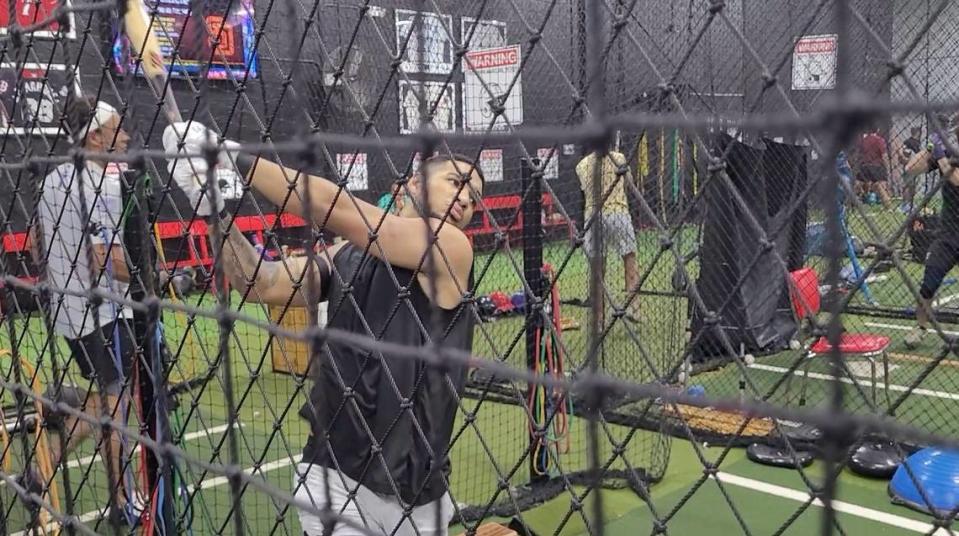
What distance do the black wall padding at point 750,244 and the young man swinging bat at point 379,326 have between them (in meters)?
2.83

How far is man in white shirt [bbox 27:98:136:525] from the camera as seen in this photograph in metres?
1.67

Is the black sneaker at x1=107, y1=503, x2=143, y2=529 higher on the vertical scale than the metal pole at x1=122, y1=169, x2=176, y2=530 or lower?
lower

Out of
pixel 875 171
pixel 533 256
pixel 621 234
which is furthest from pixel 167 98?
pixel 875 171

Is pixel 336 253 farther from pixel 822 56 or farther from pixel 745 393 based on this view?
pixel 822 56

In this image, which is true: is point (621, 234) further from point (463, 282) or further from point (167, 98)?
point (167, 98)

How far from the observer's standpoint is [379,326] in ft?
5.32

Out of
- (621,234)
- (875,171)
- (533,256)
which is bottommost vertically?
(533,256)

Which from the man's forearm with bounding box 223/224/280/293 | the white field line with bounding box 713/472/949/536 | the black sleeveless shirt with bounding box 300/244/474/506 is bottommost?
the white field line with bounding box 713/472/949/536

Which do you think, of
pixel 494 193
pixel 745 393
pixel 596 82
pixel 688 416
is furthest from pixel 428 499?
pixel 494 193

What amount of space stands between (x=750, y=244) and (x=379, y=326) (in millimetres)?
3353

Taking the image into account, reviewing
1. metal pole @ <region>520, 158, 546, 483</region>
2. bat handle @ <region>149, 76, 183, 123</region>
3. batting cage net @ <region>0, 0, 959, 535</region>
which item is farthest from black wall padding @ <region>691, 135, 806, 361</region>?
bat handle @ <region>149, 76, 183, 123</region>

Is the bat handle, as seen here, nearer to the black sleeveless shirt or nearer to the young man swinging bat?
the young man swinging bat

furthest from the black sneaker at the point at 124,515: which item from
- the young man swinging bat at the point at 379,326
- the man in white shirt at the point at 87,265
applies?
the young man swinging bat at the point at 379,326

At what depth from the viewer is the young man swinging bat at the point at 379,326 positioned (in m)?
1.46
